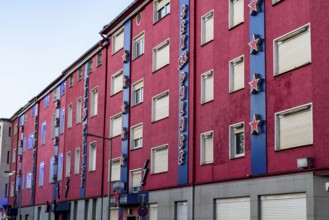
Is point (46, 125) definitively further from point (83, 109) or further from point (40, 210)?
point (83, 109)

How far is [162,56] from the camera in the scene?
3209 centimetres

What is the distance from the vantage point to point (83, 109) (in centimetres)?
4309

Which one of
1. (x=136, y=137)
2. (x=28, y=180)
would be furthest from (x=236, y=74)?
(x=28, y=180)

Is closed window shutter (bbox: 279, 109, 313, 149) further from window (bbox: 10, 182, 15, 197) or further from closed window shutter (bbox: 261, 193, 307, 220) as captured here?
window (bbox: 10, 182, 15, 197)

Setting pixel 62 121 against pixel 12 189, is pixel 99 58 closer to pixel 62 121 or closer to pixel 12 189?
pixel 62 121

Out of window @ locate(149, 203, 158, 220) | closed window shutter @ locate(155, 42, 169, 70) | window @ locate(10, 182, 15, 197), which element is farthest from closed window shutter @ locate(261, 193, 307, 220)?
window @ locate(10, 182, 15, 197)

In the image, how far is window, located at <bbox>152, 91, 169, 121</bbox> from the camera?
31125mm

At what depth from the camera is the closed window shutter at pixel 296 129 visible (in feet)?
68.7

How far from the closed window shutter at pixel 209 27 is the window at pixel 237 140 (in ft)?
15.7

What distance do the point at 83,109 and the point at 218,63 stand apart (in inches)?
728

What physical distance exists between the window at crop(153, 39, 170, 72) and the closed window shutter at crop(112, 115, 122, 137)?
5536 mm

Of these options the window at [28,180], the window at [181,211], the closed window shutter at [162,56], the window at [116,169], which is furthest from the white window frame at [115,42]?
the window at [28,180]

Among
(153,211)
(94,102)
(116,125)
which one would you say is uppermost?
(94,102)

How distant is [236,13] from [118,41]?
13966 mm
